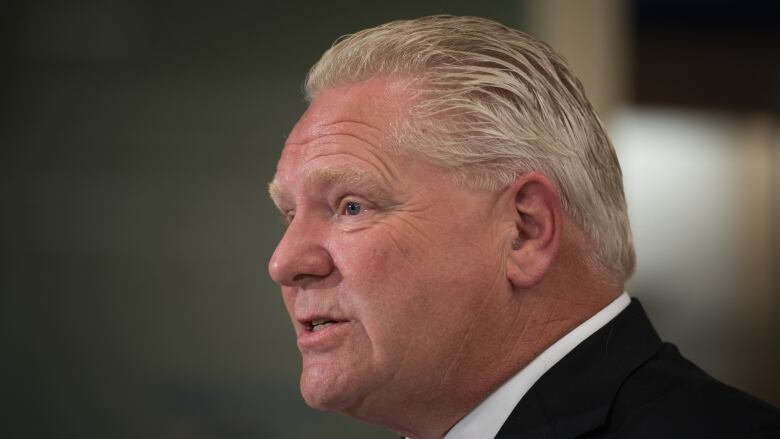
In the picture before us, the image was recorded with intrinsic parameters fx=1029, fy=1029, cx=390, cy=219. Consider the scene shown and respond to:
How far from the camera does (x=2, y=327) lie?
129 inches

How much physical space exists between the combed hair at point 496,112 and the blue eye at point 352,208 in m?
0.12

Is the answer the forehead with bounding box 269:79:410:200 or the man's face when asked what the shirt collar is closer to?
the man's face

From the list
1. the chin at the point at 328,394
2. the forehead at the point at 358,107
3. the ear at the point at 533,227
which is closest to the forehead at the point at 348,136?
the forehead at the point at 358,107

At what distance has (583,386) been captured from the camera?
1474 millimetres

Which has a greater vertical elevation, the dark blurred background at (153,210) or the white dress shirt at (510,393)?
the dark blurred background at (153,210)

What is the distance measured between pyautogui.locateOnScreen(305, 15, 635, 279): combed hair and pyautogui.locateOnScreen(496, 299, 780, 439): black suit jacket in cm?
16

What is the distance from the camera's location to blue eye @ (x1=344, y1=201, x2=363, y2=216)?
1541 mm

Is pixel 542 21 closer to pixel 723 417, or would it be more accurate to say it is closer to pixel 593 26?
pixel 593 26

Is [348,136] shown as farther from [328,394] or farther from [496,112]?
[328,394]

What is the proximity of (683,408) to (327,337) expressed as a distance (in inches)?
20.2

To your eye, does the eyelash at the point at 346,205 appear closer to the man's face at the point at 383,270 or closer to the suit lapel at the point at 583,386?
the man's face at the point at 383,270

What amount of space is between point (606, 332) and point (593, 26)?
2564 mm

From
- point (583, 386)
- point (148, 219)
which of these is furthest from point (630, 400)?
point (148, 219)

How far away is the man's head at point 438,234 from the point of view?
4.91ft
